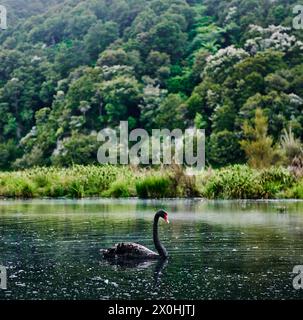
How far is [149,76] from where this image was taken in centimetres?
5872

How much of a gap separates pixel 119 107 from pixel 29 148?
6.79 m

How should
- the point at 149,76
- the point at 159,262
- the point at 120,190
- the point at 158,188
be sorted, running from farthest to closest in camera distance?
the point at 149,76
the point at 120,190
the point at 158,188
the point at 159,262

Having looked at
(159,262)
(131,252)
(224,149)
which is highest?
(224,149)

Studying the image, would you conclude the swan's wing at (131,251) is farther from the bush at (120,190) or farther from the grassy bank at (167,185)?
the bush at (120,190)

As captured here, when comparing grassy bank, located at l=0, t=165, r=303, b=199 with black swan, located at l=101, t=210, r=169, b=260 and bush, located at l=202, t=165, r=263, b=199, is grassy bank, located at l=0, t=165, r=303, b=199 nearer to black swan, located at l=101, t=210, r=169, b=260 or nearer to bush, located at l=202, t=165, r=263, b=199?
bush, located at l=202, t=165, r=263, b=199

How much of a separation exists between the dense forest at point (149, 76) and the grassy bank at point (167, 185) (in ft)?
42.7

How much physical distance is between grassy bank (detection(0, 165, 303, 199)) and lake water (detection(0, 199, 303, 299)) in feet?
16.9

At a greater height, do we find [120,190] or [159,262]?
[120,190]

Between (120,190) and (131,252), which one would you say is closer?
(131,252)

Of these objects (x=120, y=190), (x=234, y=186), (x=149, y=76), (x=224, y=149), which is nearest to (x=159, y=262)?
(x=234, y=186)

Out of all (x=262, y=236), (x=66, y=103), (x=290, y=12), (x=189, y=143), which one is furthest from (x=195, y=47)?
(x=262, y=236)

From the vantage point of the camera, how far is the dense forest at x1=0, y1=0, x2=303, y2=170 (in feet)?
152

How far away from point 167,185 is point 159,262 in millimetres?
14972

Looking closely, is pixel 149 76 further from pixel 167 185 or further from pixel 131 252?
pixel 131 252
